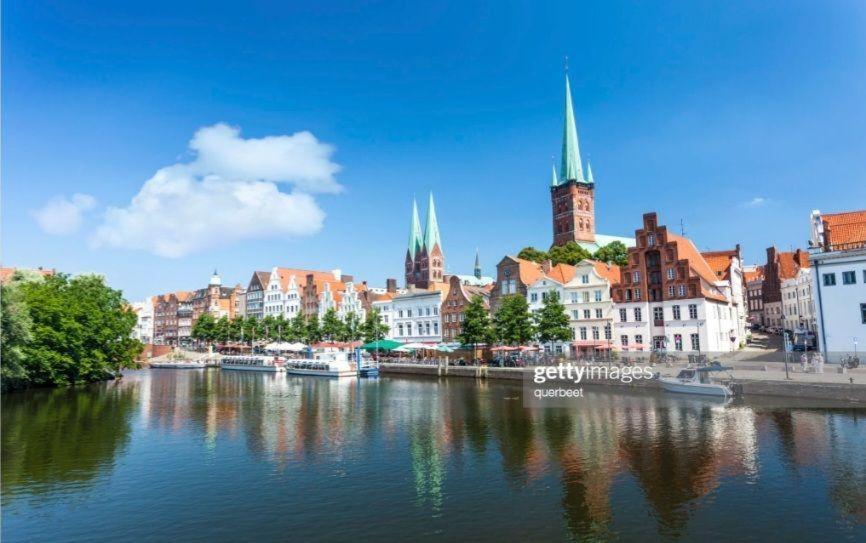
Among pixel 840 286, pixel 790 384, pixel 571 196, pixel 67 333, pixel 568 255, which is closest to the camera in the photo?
pixel 790 384

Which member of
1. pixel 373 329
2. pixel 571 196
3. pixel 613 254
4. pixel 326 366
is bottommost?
pixel 326 366

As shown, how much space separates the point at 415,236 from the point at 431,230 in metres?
9.23

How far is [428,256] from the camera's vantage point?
180 m

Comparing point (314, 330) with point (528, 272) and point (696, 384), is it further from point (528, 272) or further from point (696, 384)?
point (696, 384)

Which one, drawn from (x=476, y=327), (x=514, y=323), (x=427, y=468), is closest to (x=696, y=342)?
(x=514, y=323)

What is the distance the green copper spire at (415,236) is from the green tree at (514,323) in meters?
112

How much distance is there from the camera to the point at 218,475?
90.8ft

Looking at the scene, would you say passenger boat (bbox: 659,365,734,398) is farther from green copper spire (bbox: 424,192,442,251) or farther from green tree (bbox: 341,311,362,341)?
green copper spire (bbox: 424,192,442,251)

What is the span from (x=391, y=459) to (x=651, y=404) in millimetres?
24850

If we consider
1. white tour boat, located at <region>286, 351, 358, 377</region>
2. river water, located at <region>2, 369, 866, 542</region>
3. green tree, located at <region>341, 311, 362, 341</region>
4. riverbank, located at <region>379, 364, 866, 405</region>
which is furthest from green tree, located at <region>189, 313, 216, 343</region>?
riverbank, located at <region>379, 364, 866, 405</region>

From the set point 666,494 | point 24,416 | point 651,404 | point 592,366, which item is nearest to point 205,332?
point 24,416

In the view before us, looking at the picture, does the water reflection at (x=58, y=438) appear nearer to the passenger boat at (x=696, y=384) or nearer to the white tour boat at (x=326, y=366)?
the white tour boat at (x=326, y=366)

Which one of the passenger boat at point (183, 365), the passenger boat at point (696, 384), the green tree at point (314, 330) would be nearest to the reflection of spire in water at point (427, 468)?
the passenger boat at point (696, 384)

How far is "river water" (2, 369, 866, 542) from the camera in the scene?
2042 cm
